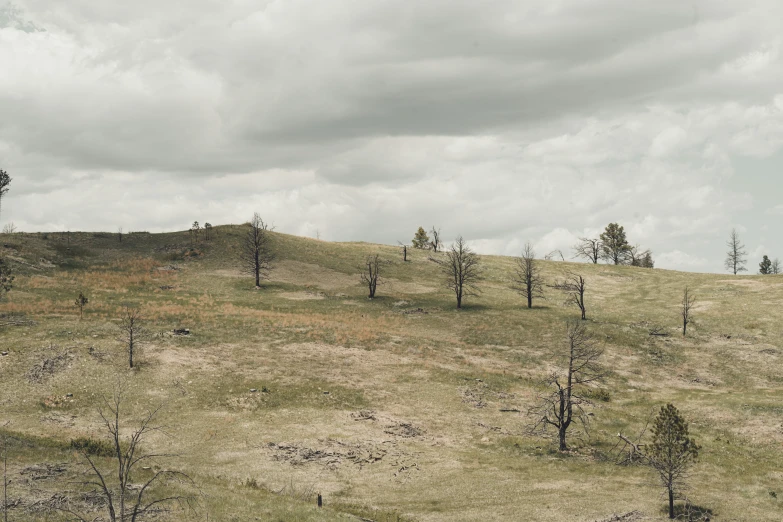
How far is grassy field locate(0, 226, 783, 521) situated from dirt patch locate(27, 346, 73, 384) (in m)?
0.21

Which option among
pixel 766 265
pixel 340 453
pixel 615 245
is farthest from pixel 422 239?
pixel 340 453

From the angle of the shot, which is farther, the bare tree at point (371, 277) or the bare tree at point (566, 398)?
the bare tree at point (371, 277)

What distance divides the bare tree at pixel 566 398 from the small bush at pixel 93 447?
972 inches

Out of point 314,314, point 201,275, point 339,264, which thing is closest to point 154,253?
point 201,275

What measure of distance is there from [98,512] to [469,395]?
1192 inches

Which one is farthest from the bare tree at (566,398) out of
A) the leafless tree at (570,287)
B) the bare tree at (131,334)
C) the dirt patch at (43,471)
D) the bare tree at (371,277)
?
the bare tree at (371,277)

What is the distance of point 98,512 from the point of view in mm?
20062

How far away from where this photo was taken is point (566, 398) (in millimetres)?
37625

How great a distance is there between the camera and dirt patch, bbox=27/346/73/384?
133 ft

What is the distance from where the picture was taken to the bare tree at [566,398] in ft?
115

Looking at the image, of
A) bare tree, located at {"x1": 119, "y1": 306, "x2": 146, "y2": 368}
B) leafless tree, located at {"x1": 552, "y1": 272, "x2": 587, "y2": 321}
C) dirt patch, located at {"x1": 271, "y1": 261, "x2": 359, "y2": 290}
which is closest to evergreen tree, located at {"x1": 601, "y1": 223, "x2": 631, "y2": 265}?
leafless tree, located at {"x1": 552, "y1": 272, "x2": 587, "y2": 321}

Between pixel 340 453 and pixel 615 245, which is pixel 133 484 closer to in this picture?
pixel 340 453

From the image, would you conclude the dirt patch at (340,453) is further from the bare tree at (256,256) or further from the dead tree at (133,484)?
the bare tree at (256,256)

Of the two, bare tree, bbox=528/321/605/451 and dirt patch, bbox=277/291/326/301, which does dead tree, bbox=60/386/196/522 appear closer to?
bare tree, bbox=528/321/605/451
